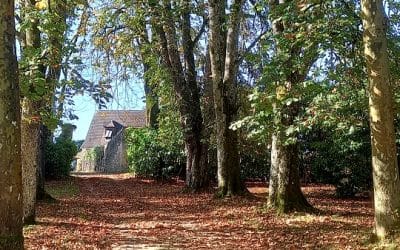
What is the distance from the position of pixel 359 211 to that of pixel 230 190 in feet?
13.3

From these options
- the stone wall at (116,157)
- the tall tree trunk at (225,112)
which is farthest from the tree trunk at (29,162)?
the stone wall at (116,157)

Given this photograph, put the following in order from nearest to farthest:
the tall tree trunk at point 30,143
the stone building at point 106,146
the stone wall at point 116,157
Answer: the tall tree trunk at point 30,143 < the stone wall at point 116,157 < the stone building at point 106,146

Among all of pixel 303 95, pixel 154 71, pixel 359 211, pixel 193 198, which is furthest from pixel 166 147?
pixel 303 95

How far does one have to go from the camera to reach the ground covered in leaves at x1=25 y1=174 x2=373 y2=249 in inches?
327

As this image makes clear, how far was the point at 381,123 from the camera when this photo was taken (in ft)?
22.9

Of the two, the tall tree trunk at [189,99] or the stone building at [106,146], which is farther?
the stone building at [106,146]

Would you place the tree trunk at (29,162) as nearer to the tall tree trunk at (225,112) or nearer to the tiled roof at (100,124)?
the tall tree trunk at (225,112)

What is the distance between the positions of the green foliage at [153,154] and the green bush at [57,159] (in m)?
3.25

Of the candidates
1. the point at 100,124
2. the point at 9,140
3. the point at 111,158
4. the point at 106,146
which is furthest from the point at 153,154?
the point at 100,124

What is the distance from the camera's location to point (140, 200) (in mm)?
16000

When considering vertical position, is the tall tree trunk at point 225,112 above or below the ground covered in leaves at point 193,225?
above

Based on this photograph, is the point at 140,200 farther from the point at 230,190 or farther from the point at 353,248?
the point at 353,248

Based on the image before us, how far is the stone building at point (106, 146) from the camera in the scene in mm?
37406

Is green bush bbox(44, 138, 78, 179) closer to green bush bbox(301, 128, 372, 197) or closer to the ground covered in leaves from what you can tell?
the ground covered in leaves
